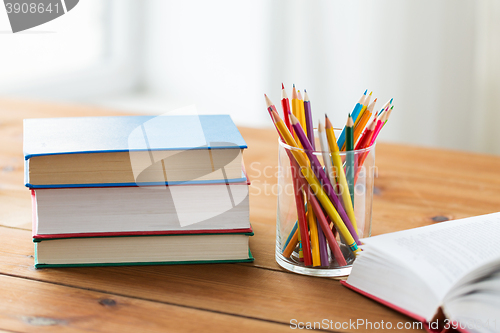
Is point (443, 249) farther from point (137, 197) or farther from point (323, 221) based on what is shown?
point (137, 197)

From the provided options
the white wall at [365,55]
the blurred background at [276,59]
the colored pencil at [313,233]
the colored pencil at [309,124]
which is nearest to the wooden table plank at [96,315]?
the colored pencil at [313,233]

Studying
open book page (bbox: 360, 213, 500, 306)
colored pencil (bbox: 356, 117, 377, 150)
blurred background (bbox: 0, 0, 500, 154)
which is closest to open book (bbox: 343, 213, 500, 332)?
open book page (bbox: 360, 213, 500, 306)

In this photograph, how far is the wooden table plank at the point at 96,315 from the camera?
48 centimetres

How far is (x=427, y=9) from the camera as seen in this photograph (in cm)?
206

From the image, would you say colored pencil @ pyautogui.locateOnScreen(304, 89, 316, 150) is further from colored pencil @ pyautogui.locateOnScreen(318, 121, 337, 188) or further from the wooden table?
the wooden table

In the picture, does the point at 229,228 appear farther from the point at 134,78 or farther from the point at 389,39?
the point at 134,78

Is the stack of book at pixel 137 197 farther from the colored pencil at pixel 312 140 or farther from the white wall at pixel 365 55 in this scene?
the white wall at pixel 365 55

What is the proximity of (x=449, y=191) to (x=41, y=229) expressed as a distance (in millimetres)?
680

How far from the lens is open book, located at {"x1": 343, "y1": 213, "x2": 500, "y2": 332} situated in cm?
47

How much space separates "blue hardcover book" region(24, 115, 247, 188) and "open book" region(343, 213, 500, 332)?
0.18 m

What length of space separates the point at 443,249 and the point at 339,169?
136 mm

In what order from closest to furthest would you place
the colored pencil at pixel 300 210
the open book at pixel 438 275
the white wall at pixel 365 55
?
the open book at pixel 438 275 < the colored pencil at pixel 300 210 < the white wall at pixel 365 55

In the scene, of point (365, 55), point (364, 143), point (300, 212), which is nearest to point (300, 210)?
point (300, 212)

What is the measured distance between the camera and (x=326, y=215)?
22.1 inches
